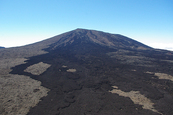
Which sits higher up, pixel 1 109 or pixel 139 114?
pixel 139 114

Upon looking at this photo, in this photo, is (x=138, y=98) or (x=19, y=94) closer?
(x=138, y=98)

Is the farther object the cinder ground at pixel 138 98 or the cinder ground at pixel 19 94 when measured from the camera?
the cinder ground at pixel 138 98

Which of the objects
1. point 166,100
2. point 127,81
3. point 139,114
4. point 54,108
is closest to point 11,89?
point 54,108

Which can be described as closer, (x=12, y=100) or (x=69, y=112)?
(x=69, y=112)

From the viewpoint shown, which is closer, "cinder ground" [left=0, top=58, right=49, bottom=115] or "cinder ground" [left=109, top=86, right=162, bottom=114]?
"cinder ground" [left=0, top=58, right=49, bottom=115]

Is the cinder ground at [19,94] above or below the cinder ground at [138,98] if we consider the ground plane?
below

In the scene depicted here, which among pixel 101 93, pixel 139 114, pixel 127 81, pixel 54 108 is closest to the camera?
pixel 139 114

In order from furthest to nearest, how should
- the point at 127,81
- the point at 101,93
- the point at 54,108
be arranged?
the point at 127,81, the point at 101,93, the point at 54,108

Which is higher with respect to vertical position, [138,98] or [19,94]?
[138,98]

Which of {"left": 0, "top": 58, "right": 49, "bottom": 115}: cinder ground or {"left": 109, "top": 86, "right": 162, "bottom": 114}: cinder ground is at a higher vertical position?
{"left": 109, "top": 86, "right": 162, "bottom": 114}: cinder ground

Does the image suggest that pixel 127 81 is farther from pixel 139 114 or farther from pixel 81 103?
pixel 81 103
